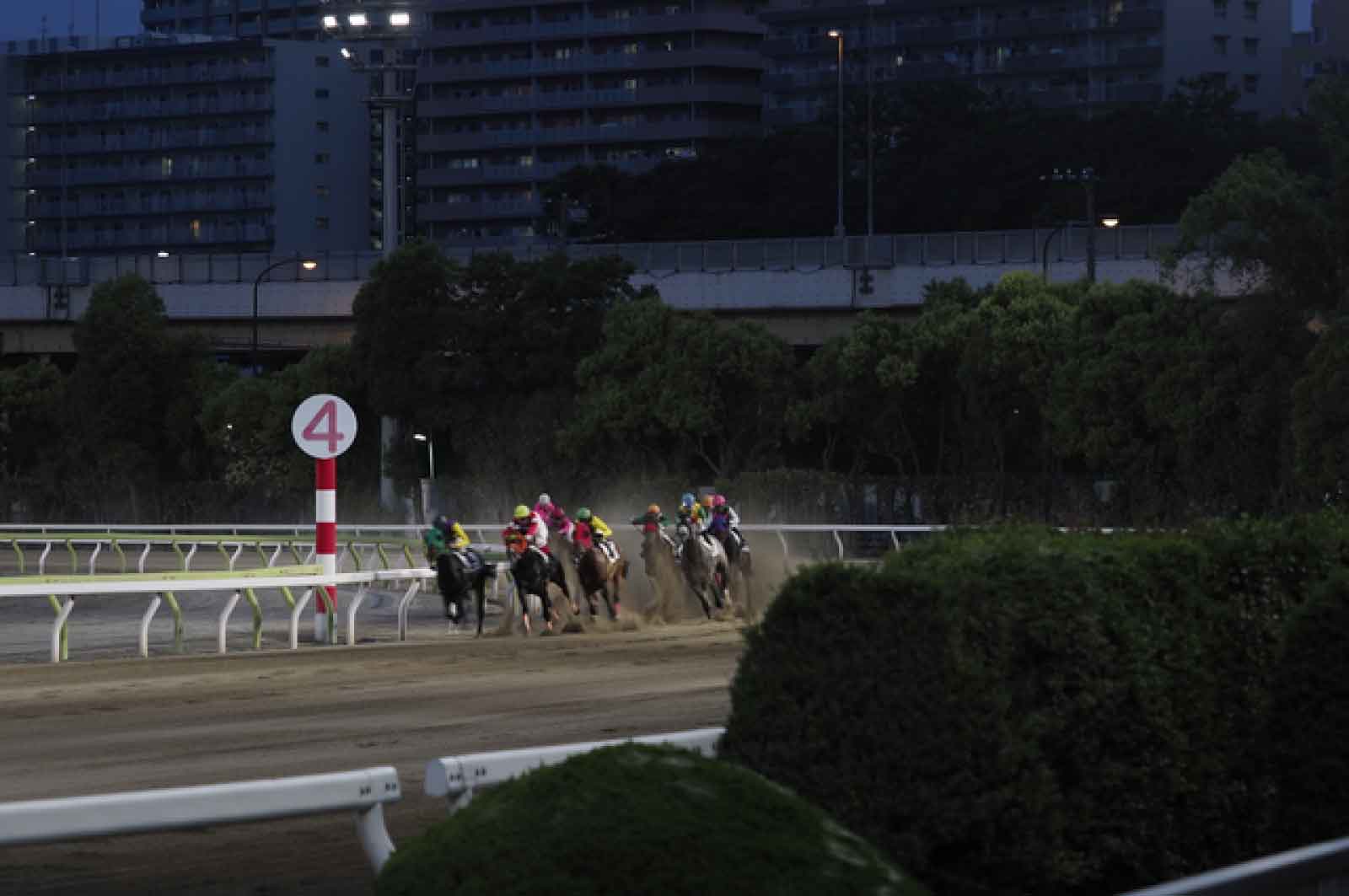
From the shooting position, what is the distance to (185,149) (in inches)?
4500

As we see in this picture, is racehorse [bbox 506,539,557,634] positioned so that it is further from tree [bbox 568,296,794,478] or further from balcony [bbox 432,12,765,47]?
balcony [bbox 432,12,765,47]

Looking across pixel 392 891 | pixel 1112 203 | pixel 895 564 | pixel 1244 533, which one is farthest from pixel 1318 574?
pixel 1112 203

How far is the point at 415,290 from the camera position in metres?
53.9

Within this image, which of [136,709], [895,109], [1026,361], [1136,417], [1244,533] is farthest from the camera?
[895,109]

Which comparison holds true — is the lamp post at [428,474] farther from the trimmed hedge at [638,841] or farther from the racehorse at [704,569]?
the trimmed hedge at [638,841]

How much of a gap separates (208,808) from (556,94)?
103674 millimetres

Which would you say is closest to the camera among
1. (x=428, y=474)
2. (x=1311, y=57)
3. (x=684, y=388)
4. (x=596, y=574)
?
(x=596, y=574)

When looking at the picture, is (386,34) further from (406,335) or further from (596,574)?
(596,574)

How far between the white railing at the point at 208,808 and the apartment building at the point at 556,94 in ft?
317

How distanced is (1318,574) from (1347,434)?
27549 millimetres

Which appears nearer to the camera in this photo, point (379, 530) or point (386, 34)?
point (379, 530)

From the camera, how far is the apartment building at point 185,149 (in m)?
112

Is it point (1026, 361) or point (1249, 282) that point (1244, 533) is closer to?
point (1249, 282)

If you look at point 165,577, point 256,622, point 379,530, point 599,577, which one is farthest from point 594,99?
point 165,577
